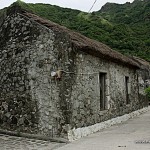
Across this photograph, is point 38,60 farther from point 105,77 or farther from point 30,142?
point 105,77

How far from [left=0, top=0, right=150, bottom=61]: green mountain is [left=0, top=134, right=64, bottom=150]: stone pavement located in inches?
625

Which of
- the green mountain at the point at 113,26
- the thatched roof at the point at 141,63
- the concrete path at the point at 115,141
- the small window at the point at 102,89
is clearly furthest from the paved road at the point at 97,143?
the green mountain at the point at 113,26

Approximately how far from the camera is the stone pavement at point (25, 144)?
8.01 m

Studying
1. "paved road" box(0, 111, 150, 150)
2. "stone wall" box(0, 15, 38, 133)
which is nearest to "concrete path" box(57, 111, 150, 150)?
"paved road" box(0, 111, 150, 150)

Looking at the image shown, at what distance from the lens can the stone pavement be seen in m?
8.01

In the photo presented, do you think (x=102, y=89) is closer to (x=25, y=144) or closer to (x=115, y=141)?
(x=115, y=141)

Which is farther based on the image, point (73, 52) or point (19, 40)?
point (19, 40)

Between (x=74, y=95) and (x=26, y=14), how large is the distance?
2.92m

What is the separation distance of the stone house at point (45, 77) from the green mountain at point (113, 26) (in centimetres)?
1391

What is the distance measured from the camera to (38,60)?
958 cm

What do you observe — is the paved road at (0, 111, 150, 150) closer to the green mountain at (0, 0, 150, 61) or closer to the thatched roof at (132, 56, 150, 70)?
the thatched roof at (132, 56, 150, 70)

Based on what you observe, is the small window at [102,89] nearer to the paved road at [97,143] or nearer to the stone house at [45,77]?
the stone house at [45,77]

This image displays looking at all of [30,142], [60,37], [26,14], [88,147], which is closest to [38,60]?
[60,37]

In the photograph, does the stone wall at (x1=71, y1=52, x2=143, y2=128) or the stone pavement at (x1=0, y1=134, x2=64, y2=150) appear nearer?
the stone pavement at (x1=0, y1=134, x2=64, y2=150)
